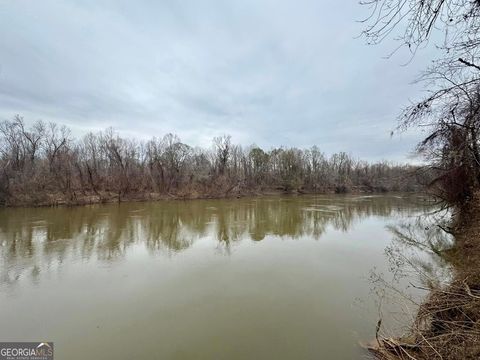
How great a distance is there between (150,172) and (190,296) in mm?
33686

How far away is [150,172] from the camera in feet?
121

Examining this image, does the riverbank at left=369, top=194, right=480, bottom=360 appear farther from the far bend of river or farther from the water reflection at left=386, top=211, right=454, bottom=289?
the water reflection at left=386, top=211, right=454, bottom=289

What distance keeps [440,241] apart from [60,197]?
30498mm

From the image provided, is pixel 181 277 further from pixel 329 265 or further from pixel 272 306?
pixel 329 265

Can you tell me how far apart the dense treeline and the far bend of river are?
36.1 feet

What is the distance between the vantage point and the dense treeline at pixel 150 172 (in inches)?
1014

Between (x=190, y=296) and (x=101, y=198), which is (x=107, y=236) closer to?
(x=190, y=296)

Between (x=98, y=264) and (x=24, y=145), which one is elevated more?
(x=24, y=145)

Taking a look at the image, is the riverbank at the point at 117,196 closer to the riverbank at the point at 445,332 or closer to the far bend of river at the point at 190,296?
the far bend of river at the point at 190,296

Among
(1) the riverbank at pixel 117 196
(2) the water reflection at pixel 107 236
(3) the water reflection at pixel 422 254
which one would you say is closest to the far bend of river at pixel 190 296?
(2) the water reflection at pixel 107 236

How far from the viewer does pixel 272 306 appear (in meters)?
5.07

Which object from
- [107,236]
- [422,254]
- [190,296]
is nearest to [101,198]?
[107,236]

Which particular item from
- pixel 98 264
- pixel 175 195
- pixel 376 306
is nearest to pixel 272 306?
pixel 376 306

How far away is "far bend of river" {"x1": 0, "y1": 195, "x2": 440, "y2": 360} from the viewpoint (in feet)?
12.8
